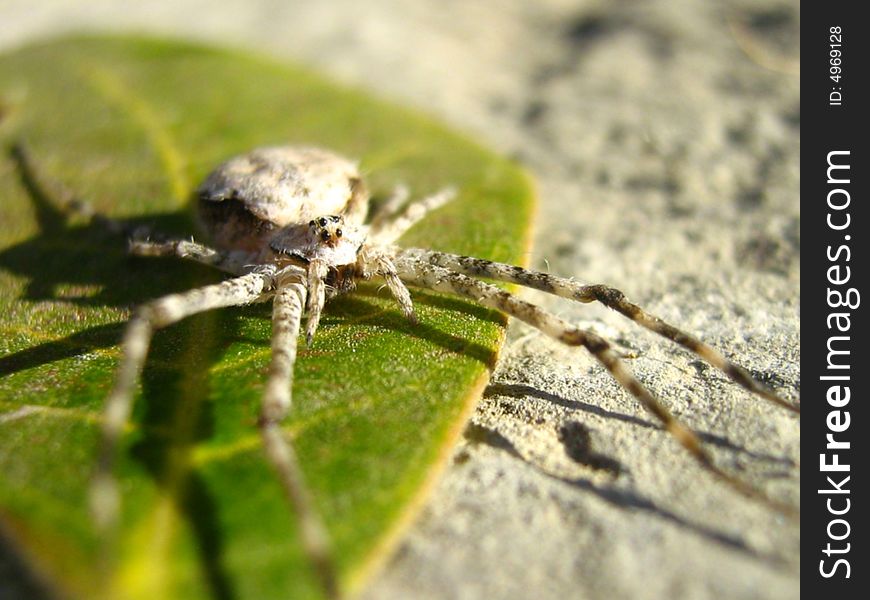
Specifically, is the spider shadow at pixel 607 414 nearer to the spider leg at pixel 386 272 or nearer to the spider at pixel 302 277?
the spider at pixel 302 277

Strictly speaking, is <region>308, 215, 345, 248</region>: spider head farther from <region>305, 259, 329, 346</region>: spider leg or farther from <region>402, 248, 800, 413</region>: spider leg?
<region>402, 248, 800, 413</region>: spider leg

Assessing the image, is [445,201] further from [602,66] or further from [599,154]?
[602,66]

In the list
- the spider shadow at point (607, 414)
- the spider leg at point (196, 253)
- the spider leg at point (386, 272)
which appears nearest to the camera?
the spider shadow at point (607, 414)

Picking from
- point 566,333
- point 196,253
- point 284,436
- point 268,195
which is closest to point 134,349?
point 284,436

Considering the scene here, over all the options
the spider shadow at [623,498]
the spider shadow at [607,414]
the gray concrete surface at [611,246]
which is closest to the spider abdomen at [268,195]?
the gray concrete surface at [611,246]

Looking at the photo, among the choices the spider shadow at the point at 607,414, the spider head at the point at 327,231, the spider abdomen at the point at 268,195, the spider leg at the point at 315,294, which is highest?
the spider abdomen at the point at 268,195

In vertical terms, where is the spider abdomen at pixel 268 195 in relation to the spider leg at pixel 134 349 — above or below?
above

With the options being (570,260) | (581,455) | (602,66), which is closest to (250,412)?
(581,455)
